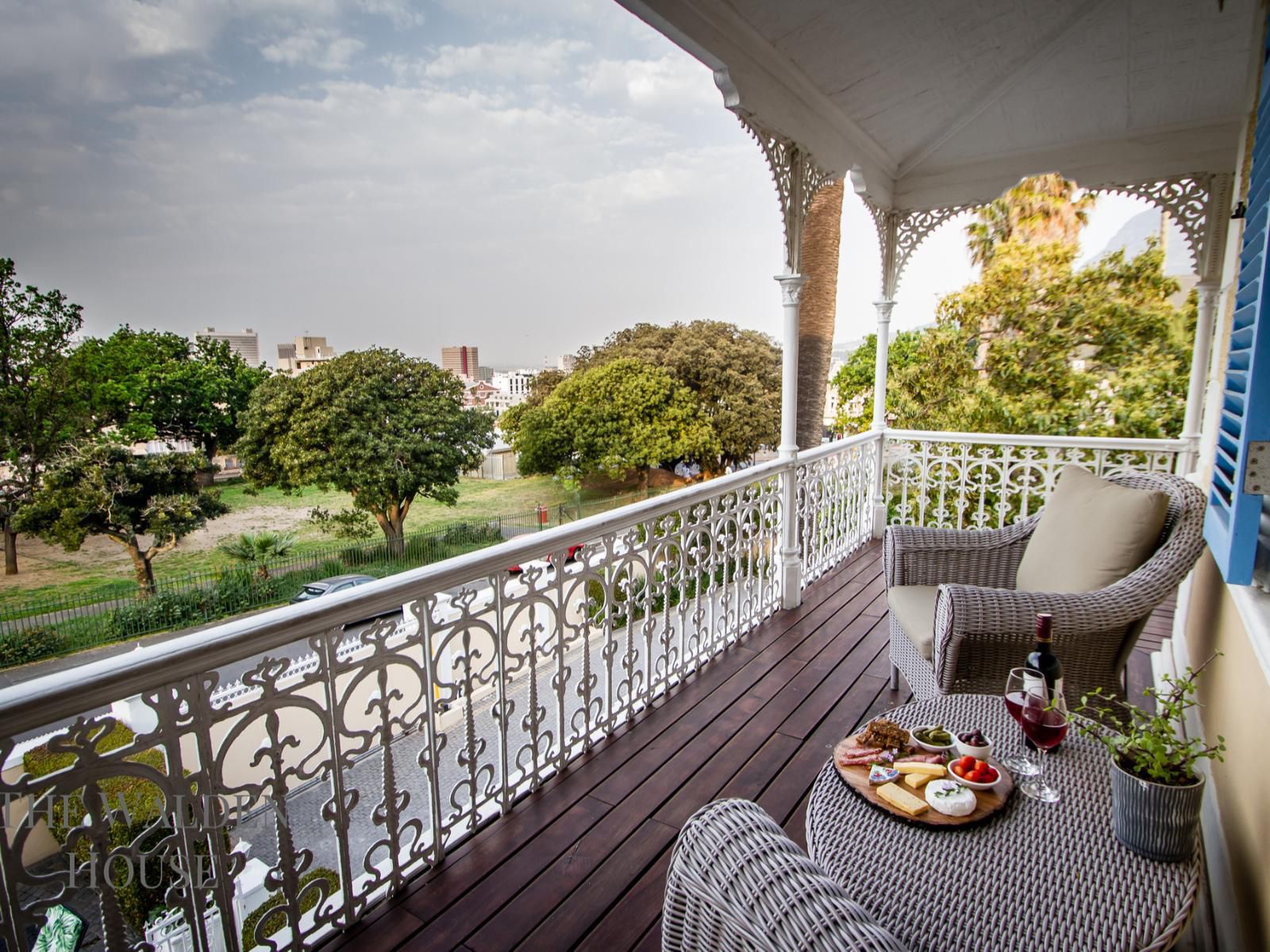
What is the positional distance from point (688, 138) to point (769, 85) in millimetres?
29576

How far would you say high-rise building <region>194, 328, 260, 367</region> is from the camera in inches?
457

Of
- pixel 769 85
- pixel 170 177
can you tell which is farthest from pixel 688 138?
pixel 769 85

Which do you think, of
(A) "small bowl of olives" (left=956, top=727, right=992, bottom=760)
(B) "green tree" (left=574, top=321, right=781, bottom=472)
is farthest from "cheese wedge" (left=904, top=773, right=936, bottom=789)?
(B) "green tree" (left=574, top=321, right=781, bottom=472)

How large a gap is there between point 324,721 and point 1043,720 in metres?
1.52

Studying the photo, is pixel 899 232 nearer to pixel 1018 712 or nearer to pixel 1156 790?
pixel 1018 712

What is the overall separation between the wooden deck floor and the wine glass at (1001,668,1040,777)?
0.70 metres

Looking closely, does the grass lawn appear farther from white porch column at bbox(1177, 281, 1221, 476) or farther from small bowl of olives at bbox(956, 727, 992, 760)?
white porch column at bbox(1177, 281, 1221, 476)

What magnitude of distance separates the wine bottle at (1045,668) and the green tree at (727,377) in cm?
1763

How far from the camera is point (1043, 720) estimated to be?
1.32 meters

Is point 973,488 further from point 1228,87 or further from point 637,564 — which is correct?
point 637,564

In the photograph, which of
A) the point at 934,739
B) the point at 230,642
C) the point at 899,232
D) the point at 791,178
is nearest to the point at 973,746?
the point at 934,739

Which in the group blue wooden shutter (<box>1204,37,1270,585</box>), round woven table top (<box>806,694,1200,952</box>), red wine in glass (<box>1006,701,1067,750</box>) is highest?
blue wooden shutter (<box>1204,37,1270,585</box>)

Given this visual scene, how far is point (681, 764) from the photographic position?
2234 millimetres

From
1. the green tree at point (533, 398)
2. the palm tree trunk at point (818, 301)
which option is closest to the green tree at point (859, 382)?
the palm tree trunk at point (818, 301)
